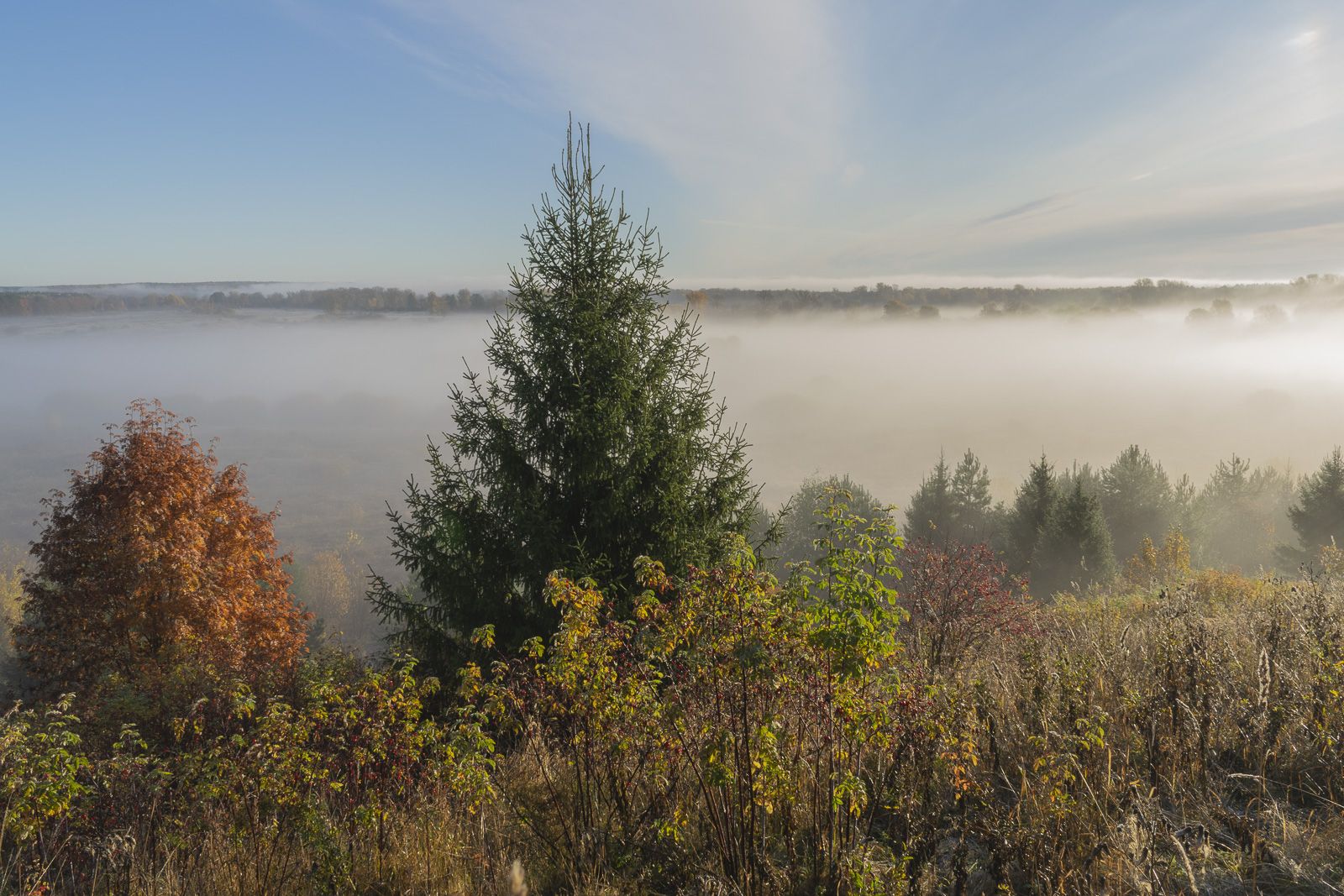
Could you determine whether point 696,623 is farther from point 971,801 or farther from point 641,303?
point 641,303

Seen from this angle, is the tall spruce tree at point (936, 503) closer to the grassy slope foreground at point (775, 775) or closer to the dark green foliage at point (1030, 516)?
the dark green foliage at point (1030, 516)

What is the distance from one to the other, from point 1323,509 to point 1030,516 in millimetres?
18598

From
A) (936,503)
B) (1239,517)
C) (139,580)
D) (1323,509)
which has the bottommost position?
(1239,517)

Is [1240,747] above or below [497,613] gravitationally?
above

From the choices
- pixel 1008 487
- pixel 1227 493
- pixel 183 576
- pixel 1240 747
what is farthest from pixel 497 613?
pixel 1008 487

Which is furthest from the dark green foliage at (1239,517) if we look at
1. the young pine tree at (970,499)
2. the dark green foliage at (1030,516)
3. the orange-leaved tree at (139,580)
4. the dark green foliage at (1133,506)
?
the orange-leaved tree at (139,580)

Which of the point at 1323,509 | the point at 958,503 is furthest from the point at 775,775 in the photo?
the point at 958,503

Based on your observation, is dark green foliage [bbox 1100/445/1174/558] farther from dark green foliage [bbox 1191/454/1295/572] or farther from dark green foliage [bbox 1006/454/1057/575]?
dark green foliage [bbox 1191/454/1295/572]

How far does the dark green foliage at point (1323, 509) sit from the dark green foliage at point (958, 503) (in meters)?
16.7

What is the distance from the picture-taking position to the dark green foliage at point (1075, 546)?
32750 millimetres

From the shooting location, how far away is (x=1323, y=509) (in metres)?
39.0

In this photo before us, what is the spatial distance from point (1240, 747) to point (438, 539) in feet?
27.4

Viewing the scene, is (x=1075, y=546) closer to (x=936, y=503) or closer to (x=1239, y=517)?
(x=936, y=503)

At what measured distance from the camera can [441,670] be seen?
30.6 ft
